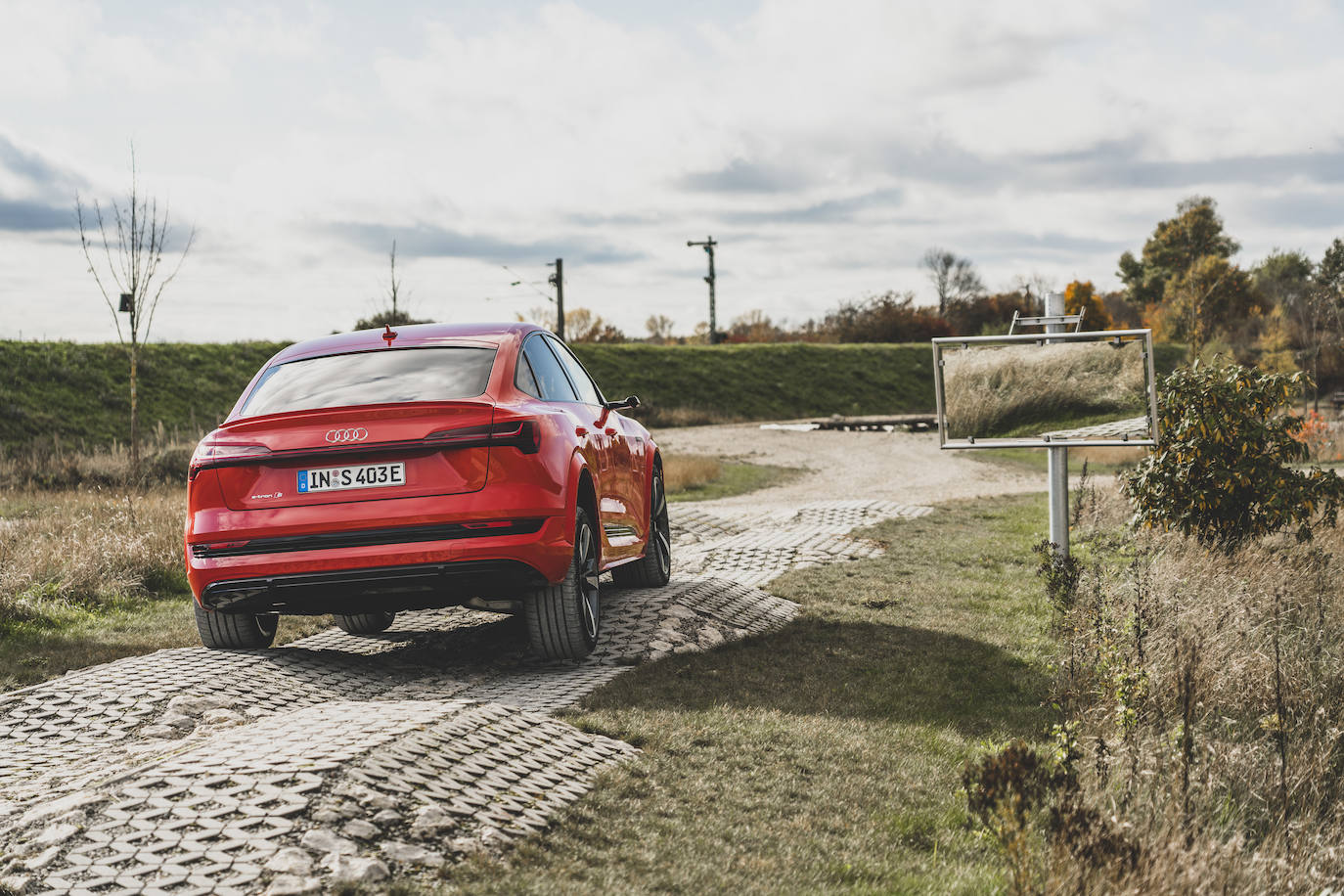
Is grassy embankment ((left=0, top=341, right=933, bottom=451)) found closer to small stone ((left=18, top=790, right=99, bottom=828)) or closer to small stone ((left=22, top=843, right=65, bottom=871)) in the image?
small stone ((left=18, top=790, right=99, bottom=828))

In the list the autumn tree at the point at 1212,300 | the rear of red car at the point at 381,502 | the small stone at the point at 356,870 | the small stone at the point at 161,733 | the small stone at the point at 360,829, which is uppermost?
the autumn tree at the point at 1212,300

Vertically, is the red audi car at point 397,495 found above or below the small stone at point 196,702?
above

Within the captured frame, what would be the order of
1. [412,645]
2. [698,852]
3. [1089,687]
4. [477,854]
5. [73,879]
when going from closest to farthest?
1. [73,879]
2. [477,854]
3. [698,852]
4. [1089,687]
5. [412,645]

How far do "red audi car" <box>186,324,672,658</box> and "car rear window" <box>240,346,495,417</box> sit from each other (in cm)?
1

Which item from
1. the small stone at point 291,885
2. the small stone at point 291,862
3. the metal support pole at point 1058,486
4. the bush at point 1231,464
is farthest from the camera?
the metal support pole at point 1058,486

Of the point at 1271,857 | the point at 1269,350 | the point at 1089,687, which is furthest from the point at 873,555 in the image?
the point at 1269,350

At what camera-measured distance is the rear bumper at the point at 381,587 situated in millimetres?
6117

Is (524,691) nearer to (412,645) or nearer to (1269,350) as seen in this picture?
(412,645)

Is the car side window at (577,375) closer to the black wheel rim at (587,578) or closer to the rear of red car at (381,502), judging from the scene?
the black wheel rim at (587,578)

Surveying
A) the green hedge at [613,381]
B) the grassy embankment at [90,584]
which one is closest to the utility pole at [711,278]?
the green hedge at [613,381]

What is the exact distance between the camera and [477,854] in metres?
3.76

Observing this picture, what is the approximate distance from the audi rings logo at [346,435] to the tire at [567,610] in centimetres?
122

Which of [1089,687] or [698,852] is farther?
[1089,687]

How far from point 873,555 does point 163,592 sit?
6.73 m
